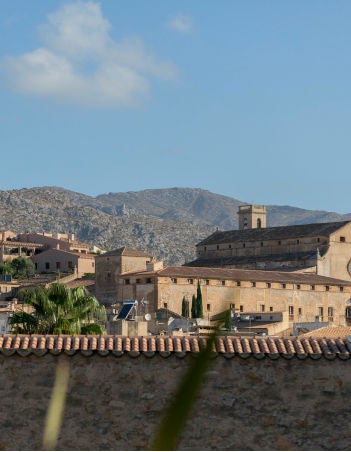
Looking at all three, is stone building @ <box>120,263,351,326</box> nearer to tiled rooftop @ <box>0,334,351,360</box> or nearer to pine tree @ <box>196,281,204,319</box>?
pine tree @ <box>196,281,204,319</box>

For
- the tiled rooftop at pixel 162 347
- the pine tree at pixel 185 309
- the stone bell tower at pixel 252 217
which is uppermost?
the stone bell tower at pixel 252 217

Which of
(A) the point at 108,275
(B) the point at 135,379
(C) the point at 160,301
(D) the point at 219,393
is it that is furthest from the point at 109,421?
(A) the point at 108,275

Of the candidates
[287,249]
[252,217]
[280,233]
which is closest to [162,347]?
[287,249]

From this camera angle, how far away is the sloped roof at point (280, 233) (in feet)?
399

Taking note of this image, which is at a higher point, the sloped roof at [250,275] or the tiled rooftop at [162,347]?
the sloped roof at [250,275]

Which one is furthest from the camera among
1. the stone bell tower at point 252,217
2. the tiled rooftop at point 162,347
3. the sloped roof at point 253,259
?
the stone bell tower at point 252,217

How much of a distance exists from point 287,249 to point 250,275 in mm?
19448

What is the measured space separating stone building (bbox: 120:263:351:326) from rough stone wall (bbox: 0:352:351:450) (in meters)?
81.1

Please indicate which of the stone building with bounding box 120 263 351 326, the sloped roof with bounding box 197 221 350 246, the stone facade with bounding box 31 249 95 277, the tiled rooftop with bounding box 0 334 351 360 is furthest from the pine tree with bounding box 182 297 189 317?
the tiled rooftop with bounding box 0 334 351 360

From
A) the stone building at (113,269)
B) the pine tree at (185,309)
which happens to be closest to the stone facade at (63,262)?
the stone building at (113,269)

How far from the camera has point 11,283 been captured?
12631 cm

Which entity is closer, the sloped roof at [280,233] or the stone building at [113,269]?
the stone building at [113,269]

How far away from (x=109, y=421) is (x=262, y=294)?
89.1 metres

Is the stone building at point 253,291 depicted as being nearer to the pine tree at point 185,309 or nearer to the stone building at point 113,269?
the stone building at point 113,269
